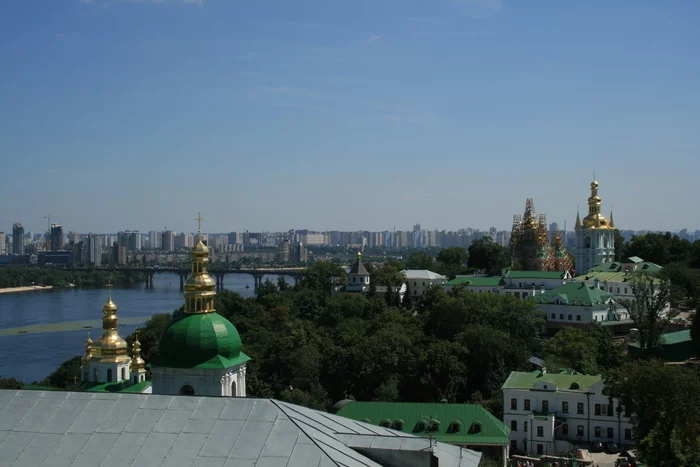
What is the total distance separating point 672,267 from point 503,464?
80.1 ft

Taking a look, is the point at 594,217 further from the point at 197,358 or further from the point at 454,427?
the point at 197,358

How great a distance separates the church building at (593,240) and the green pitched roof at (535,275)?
17.6 ft

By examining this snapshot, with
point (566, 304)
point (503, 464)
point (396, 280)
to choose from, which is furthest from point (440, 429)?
point (396, 280)

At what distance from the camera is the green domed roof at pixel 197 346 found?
39.5ft

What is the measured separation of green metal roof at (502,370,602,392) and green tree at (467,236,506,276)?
2646cm

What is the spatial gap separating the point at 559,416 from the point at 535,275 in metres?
17.9

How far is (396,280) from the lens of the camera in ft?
128

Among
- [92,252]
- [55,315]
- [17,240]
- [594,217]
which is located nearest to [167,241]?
[17,240]

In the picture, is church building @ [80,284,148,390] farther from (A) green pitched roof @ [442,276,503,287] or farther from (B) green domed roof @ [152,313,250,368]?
(A) green pitched roof @ [442,276,503,287]

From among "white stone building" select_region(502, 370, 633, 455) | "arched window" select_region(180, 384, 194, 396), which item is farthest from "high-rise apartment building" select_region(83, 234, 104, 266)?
"arched window" select_region(180, 384, 194, 396)

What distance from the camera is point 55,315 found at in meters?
50.8

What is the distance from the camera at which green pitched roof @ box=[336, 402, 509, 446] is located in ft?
51.8

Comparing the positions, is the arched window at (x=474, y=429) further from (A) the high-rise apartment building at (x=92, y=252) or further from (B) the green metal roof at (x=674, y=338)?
(A) the high-rise apartment building at (x=92, y=252)

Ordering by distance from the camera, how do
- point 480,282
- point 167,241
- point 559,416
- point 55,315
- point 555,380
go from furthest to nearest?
point 167,241, point 55,315, point 480,282, point 555,380, point 559,416
